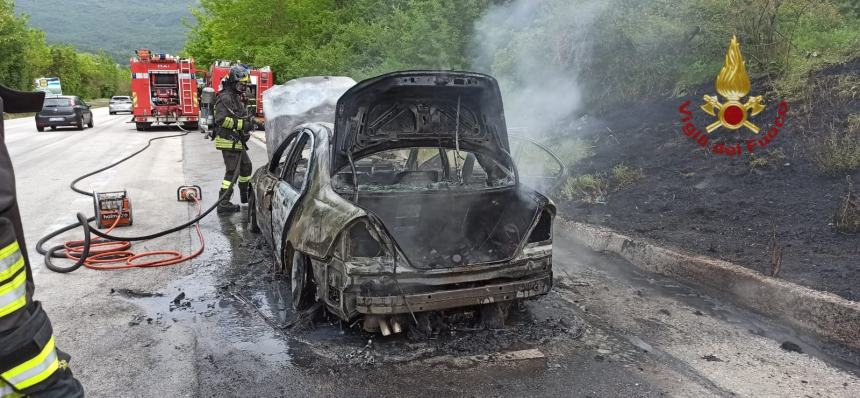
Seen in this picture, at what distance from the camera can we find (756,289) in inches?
170

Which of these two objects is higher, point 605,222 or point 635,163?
point 635,163

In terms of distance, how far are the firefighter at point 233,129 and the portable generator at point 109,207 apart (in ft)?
3.74

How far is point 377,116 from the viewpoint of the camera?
4258 mm

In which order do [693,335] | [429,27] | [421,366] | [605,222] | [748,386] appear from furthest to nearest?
[429,27]
[605,222]
[693,335]
[421,366]
[748,386]

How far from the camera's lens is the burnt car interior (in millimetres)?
4082

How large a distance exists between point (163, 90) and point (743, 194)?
23.1m

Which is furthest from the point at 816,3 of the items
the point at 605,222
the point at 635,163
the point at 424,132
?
the point at 424,132

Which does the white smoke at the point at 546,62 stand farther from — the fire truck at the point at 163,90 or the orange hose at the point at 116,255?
the fire truck at the point at 163,90

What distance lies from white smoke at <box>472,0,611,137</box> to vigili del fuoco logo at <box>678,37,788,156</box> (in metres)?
2.37

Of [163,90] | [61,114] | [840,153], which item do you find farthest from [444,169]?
[61,114]

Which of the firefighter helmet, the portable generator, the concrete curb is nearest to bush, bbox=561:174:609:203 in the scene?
the concrete curb

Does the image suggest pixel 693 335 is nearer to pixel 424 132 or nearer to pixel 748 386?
pixel 748 386

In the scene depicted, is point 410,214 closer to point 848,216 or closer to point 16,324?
point 16,324

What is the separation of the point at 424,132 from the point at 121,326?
256 cm
